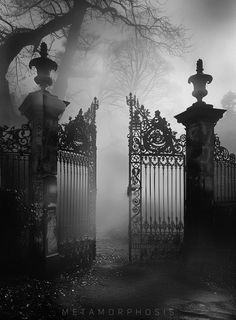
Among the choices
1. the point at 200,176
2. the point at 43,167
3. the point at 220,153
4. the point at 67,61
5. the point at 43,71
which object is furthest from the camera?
the point at 67,61

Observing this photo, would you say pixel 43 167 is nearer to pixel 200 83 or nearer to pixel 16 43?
pixel 200 83

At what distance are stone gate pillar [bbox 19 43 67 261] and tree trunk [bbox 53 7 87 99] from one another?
894cm

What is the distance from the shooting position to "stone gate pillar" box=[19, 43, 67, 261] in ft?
27.5

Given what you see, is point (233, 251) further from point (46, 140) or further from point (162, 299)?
point (46, 140)

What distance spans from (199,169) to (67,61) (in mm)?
10481

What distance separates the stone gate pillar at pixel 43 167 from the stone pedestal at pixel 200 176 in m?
3.51

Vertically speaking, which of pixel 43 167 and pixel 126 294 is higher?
pixel 43 167

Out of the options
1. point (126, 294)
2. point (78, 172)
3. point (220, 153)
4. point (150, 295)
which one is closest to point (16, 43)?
point (78, 172)

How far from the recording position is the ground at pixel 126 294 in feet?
19.7

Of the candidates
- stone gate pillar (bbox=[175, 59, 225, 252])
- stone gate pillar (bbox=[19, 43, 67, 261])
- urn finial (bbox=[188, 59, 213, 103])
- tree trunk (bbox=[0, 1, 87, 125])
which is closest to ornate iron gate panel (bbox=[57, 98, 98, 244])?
stone gate pillar (bbox=[19, 43, 67, 261])

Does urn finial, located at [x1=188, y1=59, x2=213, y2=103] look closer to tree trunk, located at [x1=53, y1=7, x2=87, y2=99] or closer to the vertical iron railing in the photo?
the vertical iron railing

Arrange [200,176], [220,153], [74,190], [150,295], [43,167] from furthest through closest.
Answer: [220,153] < [74,190] < [200,176] < [43,167] < [150,295]

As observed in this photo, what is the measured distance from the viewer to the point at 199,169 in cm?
957

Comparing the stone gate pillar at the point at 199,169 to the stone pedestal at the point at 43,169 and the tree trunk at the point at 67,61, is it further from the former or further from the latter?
the tree trunk at the point at 67,61
